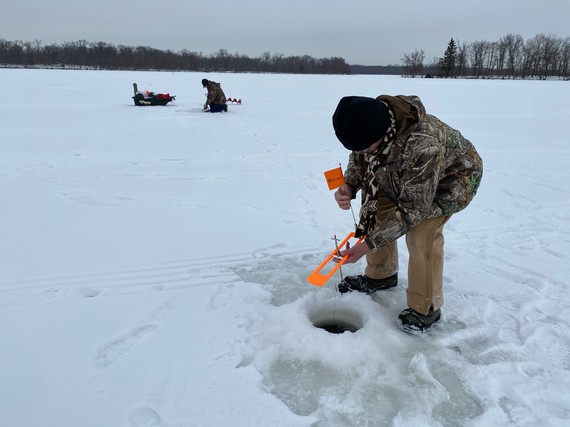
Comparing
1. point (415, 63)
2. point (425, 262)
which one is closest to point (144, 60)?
point (415, 63)

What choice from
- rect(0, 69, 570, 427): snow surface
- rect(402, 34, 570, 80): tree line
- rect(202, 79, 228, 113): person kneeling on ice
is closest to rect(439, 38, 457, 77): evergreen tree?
rect(402, 34, 570, 80): tree line

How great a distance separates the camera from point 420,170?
2145 millimetres

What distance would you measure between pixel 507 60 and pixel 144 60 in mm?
78149

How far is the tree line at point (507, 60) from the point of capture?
215 feet

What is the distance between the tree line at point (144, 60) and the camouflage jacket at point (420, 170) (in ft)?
287

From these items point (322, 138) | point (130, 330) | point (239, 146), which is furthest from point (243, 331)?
point (322, 138)

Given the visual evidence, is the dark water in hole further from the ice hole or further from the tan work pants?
the tan work pants

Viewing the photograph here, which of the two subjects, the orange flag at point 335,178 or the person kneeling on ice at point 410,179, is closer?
the person kneeling on ice at point 410,179

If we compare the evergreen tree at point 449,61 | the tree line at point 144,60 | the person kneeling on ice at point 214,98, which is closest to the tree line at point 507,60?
the evergreen tree at point 449,61

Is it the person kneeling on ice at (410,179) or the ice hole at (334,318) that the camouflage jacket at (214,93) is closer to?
the person kneeling on ice at (410,179)

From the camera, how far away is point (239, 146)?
8.53 meters

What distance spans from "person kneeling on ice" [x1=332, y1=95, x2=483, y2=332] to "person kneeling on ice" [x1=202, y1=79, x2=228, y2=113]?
11.2 m

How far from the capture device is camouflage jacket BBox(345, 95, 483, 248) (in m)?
2.16

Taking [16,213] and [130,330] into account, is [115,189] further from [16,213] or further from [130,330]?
[130,330]
